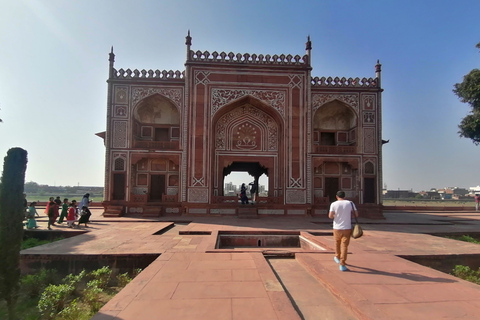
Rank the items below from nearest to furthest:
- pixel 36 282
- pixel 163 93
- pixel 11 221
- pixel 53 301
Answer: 1. pixel 53 301
2. pixel 11 221
3. pixel 36 282
4. pixel 163 93

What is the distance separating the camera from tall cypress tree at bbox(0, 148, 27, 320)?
4.15 m

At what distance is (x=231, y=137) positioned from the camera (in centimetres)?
1588

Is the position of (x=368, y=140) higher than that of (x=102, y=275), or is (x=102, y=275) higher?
(x=368, y=140)

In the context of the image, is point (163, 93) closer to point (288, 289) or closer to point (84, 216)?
point (84, 216)

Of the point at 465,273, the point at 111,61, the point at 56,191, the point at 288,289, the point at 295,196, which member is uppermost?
the point at 111,61

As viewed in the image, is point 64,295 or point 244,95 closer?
point 64,295

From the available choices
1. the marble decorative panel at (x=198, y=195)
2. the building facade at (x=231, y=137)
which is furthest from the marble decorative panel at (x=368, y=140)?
the marble decorative panel at (x=198, y=195)

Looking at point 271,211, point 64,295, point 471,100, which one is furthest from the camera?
point 271,211

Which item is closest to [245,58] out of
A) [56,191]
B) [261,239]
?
[261,239]

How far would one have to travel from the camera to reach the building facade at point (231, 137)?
14906 mm

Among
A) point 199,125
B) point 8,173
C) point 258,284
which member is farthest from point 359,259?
point 199,125

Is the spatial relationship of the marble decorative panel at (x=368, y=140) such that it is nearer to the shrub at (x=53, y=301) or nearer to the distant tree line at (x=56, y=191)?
the shrub at (x=53, y=301)

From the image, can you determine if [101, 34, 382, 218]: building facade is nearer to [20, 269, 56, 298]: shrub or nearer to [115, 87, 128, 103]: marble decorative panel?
[115, 87, 128, 103]: marble decorative panel

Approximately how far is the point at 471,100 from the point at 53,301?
1644 centimetres
